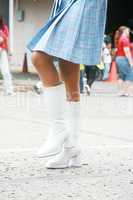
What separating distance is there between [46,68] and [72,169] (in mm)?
794

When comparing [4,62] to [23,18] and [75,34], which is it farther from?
[23,18]

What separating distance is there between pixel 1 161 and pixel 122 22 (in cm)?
2272

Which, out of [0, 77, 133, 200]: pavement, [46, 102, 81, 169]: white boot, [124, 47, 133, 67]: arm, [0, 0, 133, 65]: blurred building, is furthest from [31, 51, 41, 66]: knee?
[0, 0, 133, 65]: blurred building

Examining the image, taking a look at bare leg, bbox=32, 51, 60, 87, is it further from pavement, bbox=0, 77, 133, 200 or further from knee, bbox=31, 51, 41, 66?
pavement, bbox=0, 77, 133, 200

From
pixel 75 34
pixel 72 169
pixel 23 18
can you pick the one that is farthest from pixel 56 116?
pixel 23 18

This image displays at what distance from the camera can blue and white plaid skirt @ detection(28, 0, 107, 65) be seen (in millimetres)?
4629

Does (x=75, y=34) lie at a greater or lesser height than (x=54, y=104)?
greater

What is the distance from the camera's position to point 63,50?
4.61 meters

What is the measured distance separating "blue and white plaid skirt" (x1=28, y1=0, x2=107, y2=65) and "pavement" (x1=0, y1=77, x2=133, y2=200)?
0.84 meters

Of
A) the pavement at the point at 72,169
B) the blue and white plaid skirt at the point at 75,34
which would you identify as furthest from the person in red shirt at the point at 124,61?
the blue and white plaid skirt at the point at 75,34

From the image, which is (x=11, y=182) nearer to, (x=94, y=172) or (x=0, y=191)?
(x=0, y=191)

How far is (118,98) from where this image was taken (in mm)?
13594

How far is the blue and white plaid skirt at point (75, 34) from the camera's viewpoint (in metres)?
4.63

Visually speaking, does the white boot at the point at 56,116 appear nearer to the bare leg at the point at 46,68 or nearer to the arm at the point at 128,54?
the bare leg at the point at 46,68
